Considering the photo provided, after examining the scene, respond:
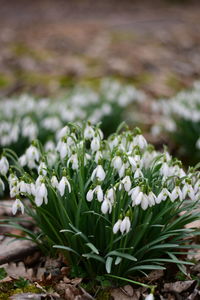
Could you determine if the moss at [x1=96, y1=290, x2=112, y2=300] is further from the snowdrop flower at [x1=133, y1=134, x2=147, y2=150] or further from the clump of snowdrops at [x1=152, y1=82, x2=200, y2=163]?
the clump of snowdrops at [x1=152, y1=82, x2=200, y2=163]

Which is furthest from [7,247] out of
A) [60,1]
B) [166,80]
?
[60,1]

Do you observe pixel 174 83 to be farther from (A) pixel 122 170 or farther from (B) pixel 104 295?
(B) pixel 104 295

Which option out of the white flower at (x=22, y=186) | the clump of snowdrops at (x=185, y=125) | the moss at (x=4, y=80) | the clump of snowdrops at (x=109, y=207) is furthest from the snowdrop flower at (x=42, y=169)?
the moss at (x=4, y=80)

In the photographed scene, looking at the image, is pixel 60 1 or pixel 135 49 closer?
pixel 135 49

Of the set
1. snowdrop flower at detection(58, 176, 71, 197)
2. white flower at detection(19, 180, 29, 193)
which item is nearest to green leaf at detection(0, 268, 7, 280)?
→ white flower at detection(19, 180, 29, 193)

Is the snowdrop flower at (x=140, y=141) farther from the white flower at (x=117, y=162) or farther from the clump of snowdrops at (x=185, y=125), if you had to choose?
the clump of snowdrops at (x=185, y=125)

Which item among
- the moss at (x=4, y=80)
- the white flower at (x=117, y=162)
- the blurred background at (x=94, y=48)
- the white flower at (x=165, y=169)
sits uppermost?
the white flower at (x=117, y=162)

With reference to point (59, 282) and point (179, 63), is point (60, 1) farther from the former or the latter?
point (59, 282)
